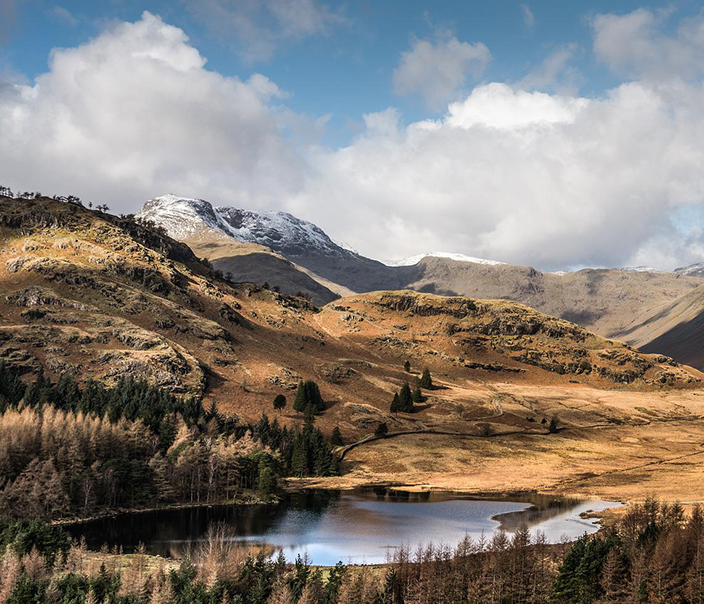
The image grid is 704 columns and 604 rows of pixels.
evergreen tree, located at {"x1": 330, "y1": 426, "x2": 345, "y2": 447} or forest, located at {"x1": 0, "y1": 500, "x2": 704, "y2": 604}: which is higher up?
evergreen tree, located at {"x1": 330, "y1": 426, "x2": 345, "y2": 447}

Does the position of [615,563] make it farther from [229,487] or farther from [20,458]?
[20,458]

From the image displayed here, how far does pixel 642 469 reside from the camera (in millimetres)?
167750

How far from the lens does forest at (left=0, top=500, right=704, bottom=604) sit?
224 feet

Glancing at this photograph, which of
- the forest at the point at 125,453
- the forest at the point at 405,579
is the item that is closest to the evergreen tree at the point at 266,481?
the forest at the point at 125,453

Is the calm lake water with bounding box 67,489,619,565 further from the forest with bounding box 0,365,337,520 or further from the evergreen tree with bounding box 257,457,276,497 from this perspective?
the forest with bounding box 0,365,337,520

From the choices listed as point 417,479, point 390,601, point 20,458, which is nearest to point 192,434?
point 20,458

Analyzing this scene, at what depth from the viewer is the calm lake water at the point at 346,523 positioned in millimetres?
95625

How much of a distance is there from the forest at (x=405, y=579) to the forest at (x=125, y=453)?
34531 mm

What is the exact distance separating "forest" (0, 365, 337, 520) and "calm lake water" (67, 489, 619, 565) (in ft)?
23.3

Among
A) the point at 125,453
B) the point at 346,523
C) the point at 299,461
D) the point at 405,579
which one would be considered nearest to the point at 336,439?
the point at 299,461

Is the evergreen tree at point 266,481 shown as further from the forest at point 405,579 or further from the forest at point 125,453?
the forest at point 405,579

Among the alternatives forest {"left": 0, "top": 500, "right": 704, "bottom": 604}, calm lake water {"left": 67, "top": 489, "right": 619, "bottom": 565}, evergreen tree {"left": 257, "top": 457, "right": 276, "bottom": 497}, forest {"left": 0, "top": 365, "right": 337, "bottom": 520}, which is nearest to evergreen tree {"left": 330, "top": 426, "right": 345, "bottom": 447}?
forest {"left": 0, "top": 365, "right": 337, "bottom": 520}

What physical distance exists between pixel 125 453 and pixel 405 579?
254 ft

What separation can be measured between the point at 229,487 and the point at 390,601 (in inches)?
2844
